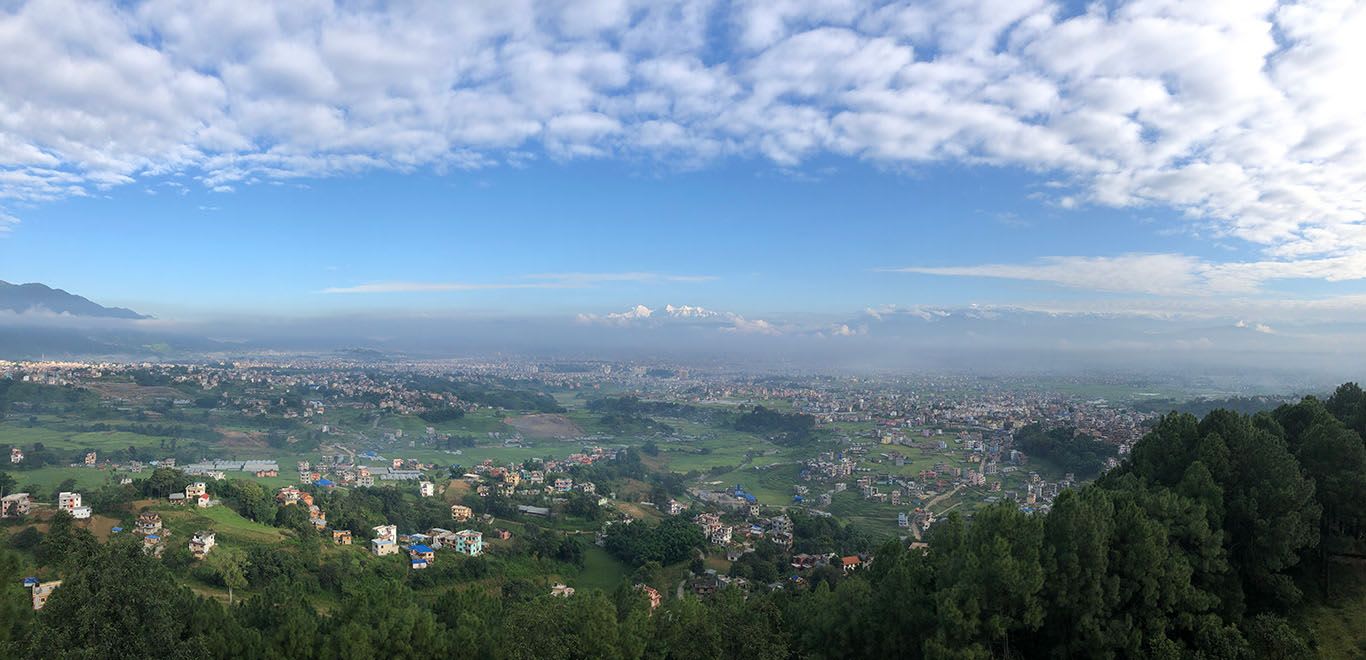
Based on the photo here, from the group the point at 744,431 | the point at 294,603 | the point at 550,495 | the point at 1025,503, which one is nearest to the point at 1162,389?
the point at 744,431

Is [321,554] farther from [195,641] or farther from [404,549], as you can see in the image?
[195,641]

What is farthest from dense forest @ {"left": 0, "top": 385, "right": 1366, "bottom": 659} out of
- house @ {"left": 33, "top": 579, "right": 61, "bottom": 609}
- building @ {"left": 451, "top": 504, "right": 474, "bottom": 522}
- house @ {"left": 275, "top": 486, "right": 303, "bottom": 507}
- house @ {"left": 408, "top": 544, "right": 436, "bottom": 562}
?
building @ {"left": 451, "top": 504, "right": 474, "bottom": 522}

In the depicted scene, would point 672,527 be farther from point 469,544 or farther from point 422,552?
point 422,552

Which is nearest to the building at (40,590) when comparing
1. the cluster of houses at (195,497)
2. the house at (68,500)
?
the house at (68,500)

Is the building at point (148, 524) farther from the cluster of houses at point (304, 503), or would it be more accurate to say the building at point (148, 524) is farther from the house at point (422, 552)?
the house at point (422, 552)

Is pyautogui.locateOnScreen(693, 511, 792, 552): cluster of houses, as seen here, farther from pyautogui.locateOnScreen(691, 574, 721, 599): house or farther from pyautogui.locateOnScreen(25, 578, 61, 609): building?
pyautogui.locateOnScreen(25, 578, 61, 609): building

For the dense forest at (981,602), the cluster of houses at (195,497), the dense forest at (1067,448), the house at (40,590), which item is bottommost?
the cluster of houses at (195,497)
